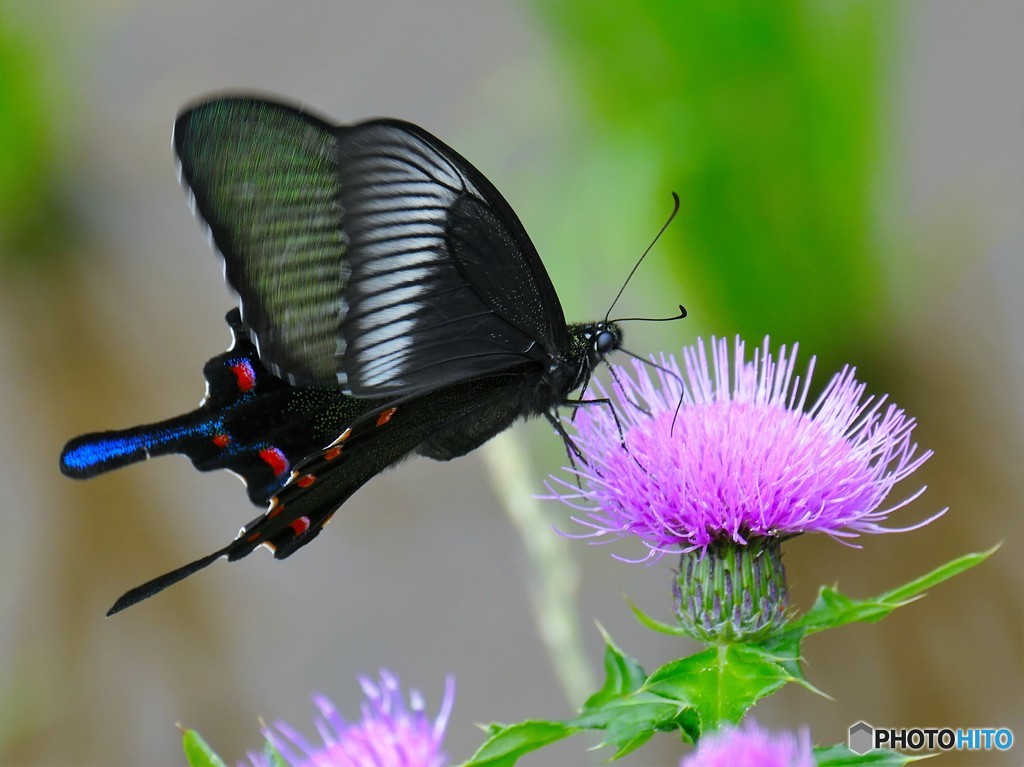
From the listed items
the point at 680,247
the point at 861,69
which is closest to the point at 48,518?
the point at 680,247

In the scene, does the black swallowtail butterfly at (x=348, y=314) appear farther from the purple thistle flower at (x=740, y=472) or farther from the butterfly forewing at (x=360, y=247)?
the purple thistle flower at (x=740, y=472)

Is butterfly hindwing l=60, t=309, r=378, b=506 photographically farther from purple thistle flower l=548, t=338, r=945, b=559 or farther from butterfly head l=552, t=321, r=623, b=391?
purple thistle flower l=548, t=338, r=945, b=559

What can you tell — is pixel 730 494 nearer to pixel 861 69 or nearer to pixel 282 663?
pixel 861 69

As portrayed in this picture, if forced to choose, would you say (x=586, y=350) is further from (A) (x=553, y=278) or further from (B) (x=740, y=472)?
(A) (x=553, y=278)

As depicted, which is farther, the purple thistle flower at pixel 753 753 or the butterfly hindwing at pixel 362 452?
the butterfly hindwing at pixel 362 452

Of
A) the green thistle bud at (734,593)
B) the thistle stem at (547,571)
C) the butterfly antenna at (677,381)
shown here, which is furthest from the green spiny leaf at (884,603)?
the thistle stem at (547,571)

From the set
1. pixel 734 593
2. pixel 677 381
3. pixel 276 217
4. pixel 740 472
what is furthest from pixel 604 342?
pixel 276 217

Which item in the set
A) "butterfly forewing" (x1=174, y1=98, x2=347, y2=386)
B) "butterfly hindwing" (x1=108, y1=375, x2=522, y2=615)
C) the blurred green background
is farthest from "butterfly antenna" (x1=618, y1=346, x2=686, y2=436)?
the blurred green background

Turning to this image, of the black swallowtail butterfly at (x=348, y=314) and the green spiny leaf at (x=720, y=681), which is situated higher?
the black swallowtail butterfly at (x=348, y=314)
